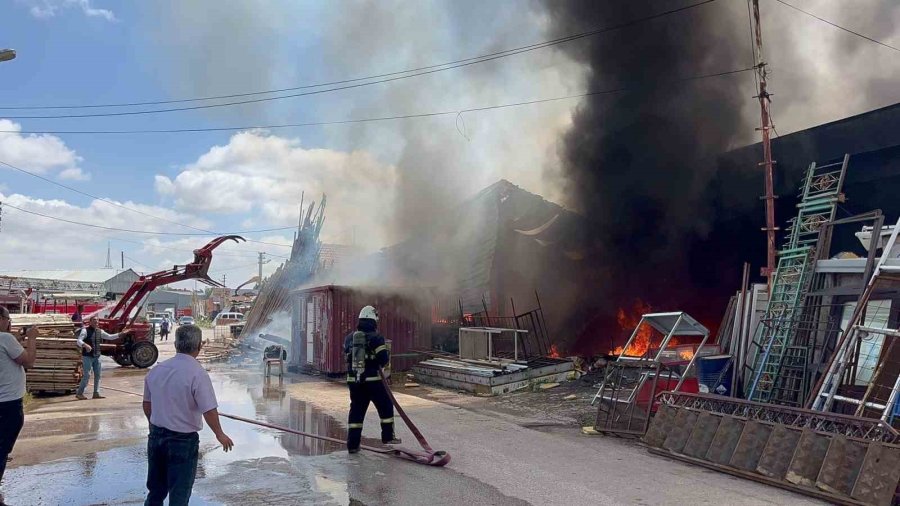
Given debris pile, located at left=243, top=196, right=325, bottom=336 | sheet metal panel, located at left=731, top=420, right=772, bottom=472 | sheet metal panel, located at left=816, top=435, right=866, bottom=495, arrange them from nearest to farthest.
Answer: sheet metal panel, located at left=816, top=435, right=866, bottom=495 → sheet metal panel, located at left=731, top=420, right=772, bottom=472 → debris pile, located at left=243, top=196, right=325, bottom=336

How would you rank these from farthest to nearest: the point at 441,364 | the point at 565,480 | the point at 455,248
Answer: the point at 455,248 < the point at 441,364 < the point at 565,480

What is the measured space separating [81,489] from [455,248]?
1220 centimetres

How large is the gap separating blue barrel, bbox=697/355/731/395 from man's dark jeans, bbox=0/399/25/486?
8.27 metres

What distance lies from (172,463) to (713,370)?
7.78 meters

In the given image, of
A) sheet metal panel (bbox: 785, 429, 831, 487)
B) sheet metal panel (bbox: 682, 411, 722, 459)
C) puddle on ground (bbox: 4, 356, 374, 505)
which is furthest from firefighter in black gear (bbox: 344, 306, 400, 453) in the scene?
sheet metal panel (bbox: 785, 429, 831, 487)

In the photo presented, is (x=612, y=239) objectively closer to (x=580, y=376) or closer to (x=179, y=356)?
(x=580, y=376)

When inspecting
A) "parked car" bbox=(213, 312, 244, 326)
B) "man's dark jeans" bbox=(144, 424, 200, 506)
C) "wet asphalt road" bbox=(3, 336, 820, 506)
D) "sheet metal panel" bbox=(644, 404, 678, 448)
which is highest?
"parked car" bbox=(213, 312, 244, 326)

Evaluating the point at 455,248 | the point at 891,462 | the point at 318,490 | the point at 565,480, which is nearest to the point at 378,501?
the point at 318,490

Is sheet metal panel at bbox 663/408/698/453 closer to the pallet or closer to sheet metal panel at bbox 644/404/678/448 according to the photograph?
sheet metal panel at bbox 644/404/678/448

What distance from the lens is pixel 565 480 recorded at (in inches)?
218

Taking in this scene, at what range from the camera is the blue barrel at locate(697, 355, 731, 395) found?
8789 millimetres

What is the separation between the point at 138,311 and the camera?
16484 mm

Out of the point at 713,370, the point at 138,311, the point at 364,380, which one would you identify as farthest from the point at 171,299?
the point at 713,370

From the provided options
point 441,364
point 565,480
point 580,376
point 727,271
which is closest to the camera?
point 565,480
